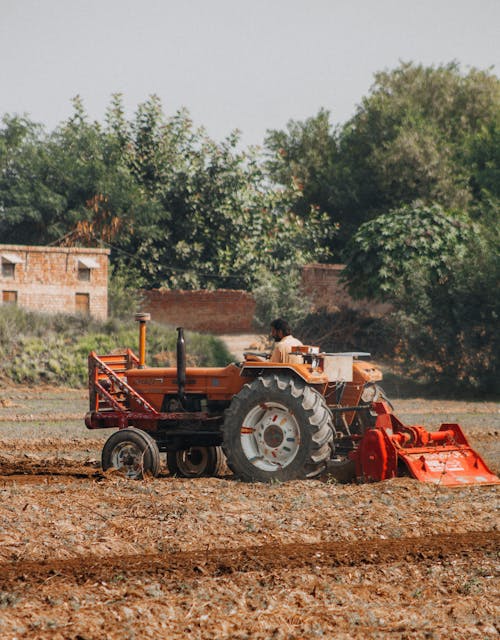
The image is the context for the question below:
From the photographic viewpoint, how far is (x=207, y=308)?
35625 millimetres

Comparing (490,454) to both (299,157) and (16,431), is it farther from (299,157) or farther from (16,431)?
(299,157)

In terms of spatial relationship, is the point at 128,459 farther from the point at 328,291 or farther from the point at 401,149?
the point at 401,149

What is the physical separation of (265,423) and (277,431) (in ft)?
0.47

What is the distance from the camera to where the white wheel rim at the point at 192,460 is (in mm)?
11508

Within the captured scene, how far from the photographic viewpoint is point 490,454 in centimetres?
1380

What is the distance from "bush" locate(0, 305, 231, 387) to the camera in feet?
84.7

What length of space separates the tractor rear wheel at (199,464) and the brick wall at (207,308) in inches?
940

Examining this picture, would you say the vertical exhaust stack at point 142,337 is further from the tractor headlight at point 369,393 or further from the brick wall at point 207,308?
the brick wall at point 207,308

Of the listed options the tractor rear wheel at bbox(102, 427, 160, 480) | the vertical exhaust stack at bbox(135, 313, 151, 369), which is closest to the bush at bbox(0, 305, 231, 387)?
the vertical exhaust stack at bbox(135, 313, 151, 369)

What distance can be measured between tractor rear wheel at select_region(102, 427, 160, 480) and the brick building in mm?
18855

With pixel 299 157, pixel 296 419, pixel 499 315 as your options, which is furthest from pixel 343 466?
pixel 299 157

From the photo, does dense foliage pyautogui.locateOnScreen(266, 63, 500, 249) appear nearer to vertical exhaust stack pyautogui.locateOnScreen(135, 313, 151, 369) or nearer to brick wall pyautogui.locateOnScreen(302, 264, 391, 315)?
brick wall pyautogui.locateOnScreen(302, 264, 391, 315)

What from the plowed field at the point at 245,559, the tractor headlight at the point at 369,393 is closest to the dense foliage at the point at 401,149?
the tractor headlight at the point at 369,393

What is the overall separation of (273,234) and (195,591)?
33073 mm
